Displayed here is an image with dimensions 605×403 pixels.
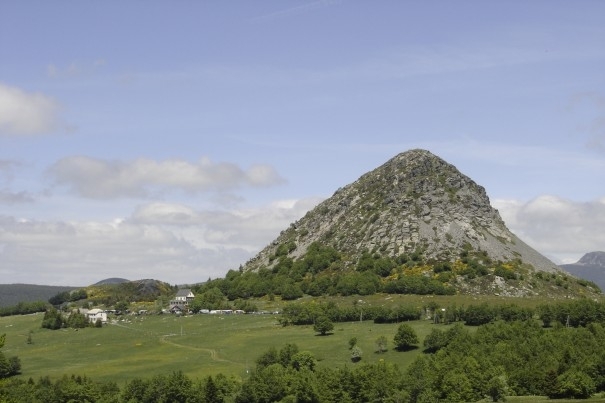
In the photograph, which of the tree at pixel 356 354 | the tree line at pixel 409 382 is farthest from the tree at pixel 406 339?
the tree line at pixel 409 382

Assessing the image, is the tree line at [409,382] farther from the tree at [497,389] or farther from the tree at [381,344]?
the tree at [381,344]

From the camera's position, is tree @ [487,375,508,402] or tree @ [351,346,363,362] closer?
tree @ [487,375,508,402]

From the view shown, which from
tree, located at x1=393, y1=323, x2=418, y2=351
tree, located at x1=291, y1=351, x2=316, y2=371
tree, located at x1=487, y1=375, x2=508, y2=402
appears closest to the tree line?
tree, located at x1=487, y1=375, x2=508, y2=402

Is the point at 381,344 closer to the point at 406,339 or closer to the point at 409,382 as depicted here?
the point at 406,339

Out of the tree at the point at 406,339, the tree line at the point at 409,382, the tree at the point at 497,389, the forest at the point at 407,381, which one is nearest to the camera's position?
the tree at the point at 497,389

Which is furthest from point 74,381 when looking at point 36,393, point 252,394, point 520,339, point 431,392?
point 520,339

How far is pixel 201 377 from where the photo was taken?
7062 inches

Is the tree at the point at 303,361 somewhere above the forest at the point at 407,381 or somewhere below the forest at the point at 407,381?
above

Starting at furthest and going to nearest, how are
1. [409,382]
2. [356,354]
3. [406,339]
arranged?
[406,339], [356,354], [409,382]

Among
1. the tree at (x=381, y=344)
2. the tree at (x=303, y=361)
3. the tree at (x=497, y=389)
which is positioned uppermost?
the tree at (x=381, y=344)

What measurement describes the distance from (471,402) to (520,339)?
39.1 m

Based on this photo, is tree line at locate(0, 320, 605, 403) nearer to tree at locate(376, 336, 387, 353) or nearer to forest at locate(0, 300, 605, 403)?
forest at locate(0, 300, 605, 403)

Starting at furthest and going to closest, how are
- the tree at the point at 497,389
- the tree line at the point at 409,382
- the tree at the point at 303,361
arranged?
the tree at the point at 303,361, the tree line at the point at 409,382, the tree at the point at 497,389

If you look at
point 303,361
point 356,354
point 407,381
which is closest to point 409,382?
point 407,381
